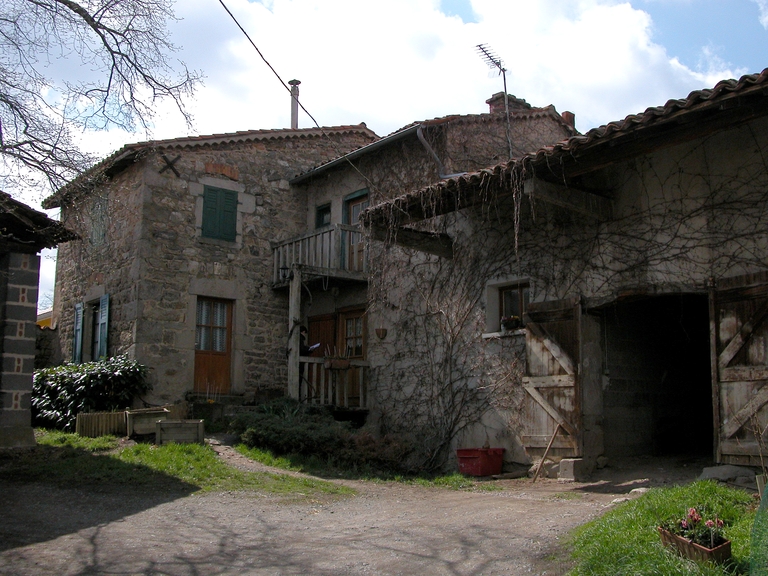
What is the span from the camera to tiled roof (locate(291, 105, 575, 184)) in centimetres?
1251

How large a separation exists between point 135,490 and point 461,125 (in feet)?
25.8

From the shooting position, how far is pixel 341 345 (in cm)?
1419

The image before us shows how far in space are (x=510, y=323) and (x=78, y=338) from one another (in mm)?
9241

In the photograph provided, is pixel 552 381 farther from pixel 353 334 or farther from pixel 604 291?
pixel 353 334

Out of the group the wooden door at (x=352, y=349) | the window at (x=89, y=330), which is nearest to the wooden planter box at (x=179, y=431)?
the wooden door at (x=352, y=349)

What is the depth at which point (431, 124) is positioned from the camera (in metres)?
12.4

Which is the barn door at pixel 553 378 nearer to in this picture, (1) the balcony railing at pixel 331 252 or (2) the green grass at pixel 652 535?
(2) the green grass at pixel 652 535

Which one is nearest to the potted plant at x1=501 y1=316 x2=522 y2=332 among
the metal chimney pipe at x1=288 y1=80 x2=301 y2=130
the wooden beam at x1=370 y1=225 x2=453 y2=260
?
the wooden beam at x1=370 y1=225 x2=453 y2=260

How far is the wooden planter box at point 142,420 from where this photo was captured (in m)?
11.0

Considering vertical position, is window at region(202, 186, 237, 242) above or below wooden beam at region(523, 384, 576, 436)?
above

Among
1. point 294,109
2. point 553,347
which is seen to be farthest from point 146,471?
point 294,109

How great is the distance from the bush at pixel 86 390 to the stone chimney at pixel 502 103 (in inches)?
309

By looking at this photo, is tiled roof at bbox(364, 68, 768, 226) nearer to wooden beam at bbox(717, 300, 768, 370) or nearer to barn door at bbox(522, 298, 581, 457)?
barn door at bbox(522, 298, 581, 457)

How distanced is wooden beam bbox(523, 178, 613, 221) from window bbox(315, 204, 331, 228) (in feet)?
23.2
